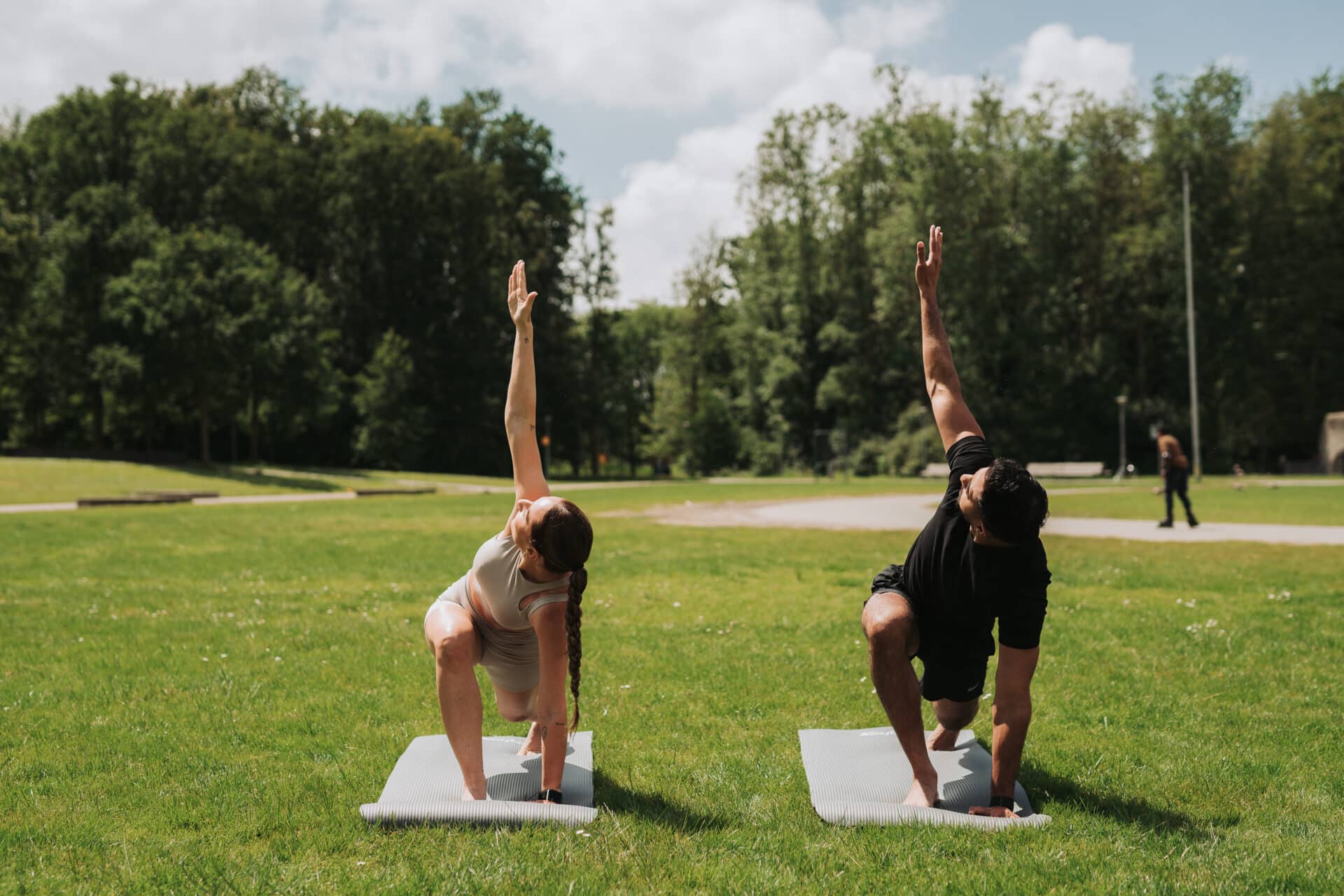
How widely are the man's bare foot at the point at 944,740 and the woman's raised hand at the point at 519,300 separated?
259 centimetres

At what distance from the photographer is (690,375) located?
6788 cm

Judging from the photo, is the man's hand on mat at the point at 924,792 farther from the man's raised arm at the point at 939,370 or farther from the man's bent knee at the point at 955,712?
the man's raised arm at the point at 939,370

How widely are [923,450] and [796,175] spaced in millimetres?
17292

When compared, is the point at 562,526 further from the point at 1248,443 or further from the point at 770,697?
the point at 1248,443

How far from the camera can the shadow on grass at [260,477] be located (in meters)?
34.2

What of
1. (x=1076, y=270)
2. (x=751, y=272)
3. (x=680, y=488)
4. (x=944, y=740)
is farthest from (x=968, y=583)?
(x=751, y=272)

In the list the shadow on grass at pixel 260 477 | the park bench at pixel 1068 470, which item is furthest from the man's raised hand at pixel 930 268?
the park bench at pixel 1068 470

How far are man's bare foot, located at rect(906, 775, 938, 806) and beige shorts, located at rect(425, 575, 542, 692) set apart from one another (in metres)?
1.51

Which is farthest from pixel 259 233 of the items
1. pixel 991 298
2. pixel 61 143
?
pixel 991 298

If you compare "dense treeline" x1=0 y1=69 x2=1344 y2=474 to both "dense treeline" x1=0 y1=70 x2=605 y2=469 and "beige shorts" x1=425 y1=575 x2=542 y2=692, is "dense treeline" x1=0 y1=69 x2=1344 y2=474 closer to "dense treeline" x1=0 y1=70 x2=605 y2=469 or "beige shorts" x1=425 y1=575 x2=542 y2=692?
"dense treeline" x1=0 y1=70 x2=605 y2=469

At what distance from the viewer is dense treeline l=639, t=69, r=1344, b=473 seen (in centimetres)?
A: 5041

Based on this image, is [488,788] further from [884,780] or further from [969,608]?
[969,608]

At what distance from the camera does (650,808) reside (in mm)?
4062

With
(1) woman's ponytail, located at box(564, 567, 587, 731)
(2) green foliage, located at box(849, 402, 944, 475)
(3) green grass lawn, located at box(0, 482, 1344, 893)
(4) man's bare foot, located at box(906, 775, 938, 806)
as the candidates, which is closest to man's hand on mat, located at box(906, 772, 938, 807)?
(4) man's bare foot, located at box(906, 775, 938, 806)
